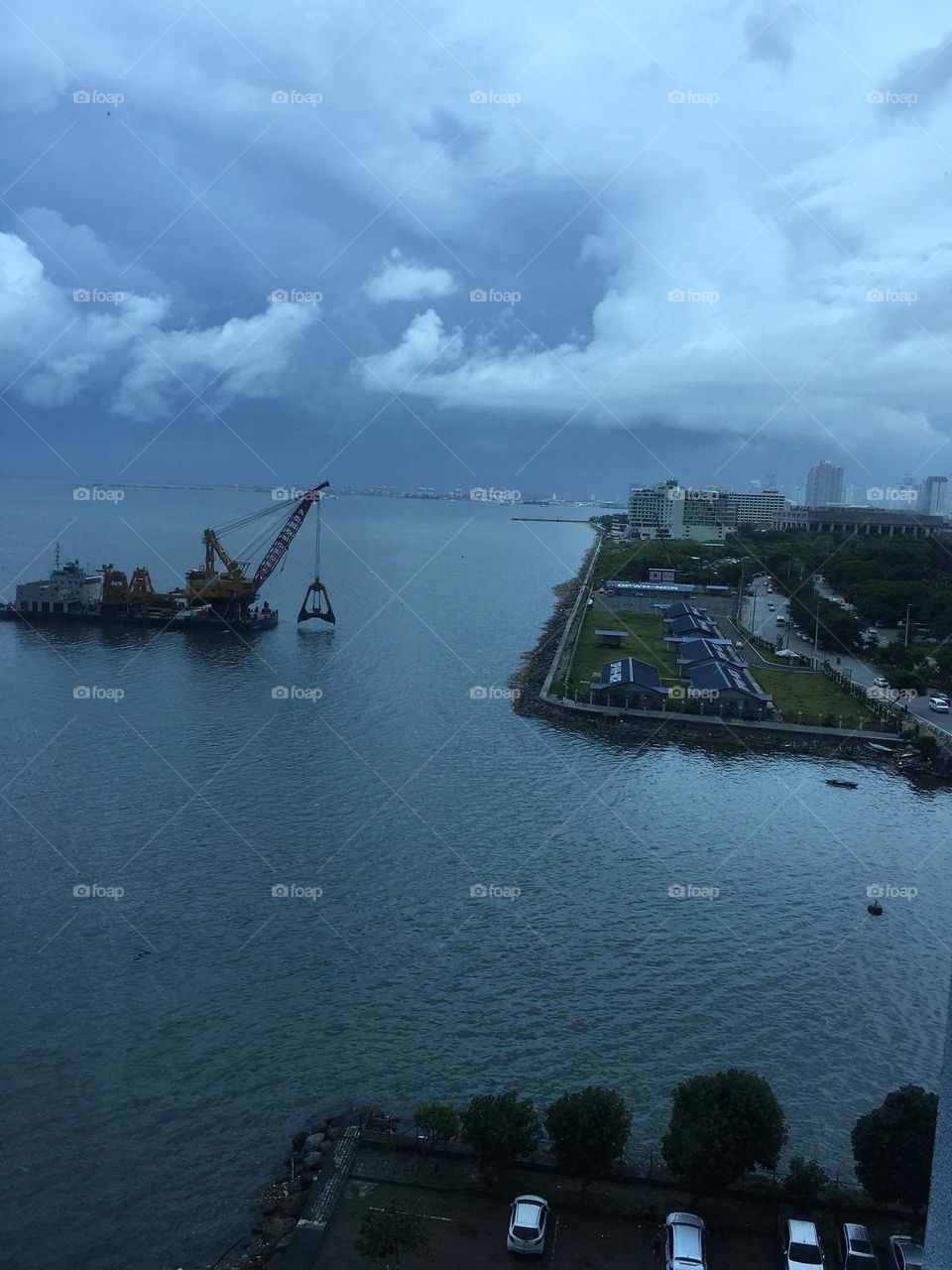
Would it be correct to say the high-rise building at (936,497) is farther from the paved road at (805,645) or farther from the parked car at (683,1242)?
the parked car at (683,1242)

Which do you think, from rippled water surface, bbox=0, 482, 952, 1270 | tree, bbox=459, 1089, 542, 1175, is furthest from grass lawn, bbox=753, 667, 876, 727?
tree, bbox=459, 1089, 542, 1175

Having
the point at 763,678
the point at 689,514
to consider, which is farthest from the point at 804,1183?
the point at 689,514

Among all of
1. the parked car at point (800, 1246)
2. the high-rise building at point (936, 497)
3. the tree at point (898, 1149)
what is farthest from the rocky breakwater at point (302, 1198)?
the high-rise building at point (936, 497)

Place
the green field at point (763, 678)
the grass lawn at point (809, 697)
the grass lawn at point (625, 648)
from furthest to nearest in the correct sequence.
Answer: the grass lawn at point (625, 648)
the green field at point (763, 678)
the grass lawn at point (809, 697)

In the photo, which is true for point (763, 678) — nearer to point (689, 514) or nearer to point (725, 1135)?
point (725, 1135)

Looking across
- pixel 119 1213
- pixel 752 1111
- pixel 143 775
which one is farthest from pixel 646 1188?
pixel 143 775

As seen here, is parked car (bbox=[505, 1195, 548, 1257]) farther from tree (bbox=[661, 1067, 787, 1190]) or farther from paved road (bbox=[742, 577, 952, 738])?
paved road (bbox=[742, 577, 952, 738])

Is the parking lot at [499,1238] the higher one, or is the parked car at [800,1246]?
the parked car at [800,1246]
